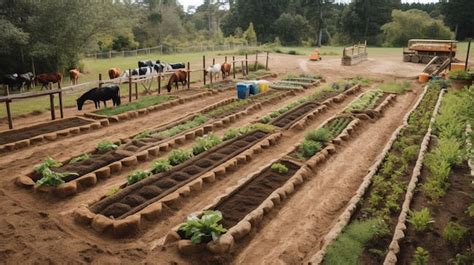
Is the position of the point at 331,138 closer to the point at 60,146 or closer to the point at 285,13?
the point at 60,146

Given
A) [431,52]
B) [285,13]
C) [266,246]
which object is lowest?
[266,246]

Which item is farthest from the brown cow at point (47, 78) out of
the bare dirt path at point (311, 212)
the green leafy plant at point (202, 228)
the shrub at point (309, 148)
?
the green leafy plant at point (202, 228)

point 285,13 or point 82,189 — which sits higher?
point 285,13

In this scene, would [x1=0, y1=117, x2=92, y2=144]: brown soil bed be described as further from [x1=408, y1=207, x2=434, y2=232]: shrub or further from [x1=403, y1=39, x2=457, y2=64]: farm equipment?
[x1=403, y1=39, x2=457, y2=64]: farm equipment

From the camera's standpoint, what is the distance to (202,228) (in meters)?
5.84

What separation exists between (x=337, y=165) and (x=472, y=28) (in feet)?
166

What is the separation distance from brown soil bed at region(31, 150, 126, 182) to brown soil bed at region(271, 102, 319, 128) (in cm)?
526

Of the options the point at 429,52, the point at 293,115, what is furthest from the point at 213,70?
the point at 429,52

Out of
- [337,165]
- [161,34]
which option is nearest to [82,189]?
[337,165]

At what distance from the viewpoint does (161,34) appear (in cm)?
4978

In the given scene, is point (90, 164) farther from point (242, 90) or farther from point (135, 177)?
point (242, 90)

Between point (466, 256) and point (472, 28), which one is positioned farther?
point (472, 28)

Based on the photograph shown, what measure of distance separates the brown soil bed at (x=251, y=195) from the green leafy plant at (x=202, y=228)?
39 cm

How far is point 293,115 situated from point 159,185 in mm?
6999
